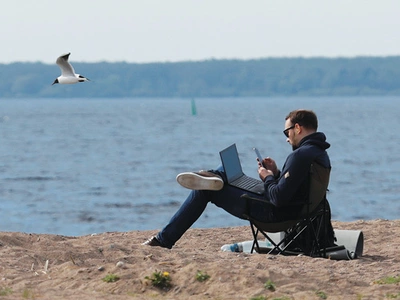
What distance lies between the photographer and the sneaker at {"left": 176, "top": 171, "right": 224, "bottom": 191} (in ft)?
25.2

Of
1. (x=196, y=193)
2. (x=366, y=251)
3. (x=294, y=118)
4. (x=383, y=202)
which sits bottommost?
(x=383, y=202)

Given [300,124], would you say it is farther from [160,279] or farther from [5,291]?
[5,291]

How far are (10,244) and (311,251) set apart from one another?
2.49 meters

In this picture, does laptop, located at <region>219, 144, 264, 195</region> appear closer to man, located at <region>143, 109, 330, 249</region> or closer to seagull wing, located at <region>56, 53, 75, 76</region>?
man, located at <region>143, 109, 330, 249</region>

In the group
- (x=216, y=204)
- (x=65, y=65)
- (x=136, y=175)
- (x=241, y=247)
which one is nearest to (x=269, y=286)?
(x=216, y=204)

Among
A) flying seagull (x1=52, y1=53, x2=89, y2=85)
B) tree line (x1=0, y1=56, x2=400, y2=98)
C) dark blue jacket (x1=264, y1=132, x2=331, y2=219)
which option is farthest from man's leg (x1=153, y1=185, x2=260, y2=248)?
tree line (x1=0, y1=56, x2=400, y2=98)

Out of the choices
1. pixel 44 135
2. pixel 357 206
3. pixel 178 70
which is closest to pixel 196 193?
pixel 357 206

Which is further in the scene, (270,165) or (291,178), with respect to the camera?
Answer: (270,165)

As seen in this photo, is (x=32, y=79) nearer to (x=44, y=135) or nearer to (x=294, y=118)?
(x=44, y=135)

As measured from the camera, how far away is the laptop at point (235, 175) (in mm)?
7910

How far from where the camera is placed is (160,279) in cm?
633

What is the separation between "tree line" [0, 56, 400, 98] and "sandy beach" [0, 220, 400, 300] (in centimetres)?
10038

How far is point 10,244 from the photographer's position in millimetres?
7875

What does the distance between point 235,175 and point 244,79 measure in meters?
162
